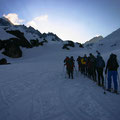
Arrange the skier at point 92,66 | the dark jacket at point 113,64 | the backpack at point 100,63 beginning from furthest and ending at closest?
1. the skier at point 92,66
2. the backpack at point 100,63
3. the dark jacket at point 113,64

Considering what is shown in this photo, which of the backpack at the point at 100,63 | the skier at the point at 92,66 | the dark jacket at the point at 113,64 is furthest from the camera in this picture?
the skier at the point at 92,66

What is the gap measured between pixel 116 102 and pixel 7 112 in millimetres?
4477

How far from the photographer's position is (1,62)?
67.8 feet

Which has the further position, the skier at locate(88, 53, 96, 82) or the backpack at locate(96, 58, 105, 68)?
the skier at locate(88, 53, 96, 82)

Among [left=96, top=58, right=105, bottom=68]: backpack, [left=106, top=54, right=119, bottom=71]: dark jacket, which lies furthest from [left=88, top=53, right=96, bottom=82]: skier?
[left=106, top=54, right=119, bottom=71]: dark jacket

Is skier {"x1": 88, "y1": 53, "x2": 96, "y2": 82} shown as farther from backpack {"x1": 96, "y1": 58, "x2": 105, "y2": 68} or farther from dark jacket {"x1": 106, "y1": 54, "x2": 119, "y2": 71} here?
dark jacket {"x1": 106, "y1": 54, "x2": 119, "y2": 71}

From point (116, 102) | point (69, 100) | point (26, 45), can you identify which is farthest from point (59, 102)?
point (26, 45)

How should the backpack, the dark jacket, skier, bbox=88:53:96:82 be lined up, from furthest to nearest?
skier, bbox=88:53:96:82 → the backpack → the dark jacket

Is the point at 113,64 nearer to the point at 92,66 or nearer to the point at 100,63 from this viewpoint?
the point at 100,63

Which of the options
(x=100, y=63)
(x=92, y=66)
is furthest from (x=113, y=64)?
(x=92, y=66)

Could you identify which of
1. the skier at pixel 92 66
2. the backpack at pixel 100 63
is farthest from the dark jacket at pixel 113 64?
the skier at pixel 92 66

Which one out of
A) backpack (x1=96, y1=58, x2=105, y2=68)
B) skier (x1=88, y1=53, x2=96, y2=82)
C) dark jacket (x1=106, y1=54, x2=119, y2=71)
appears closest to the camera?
dark jacket (x1=106, y1=54, x2=119, y2=71)

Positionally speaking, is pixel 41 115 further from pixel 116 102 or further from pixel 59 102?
pixel 116 102

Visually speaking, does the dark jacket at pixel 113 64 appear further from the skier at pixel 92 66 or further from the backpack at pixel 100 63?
the skier at pixel 92 66
